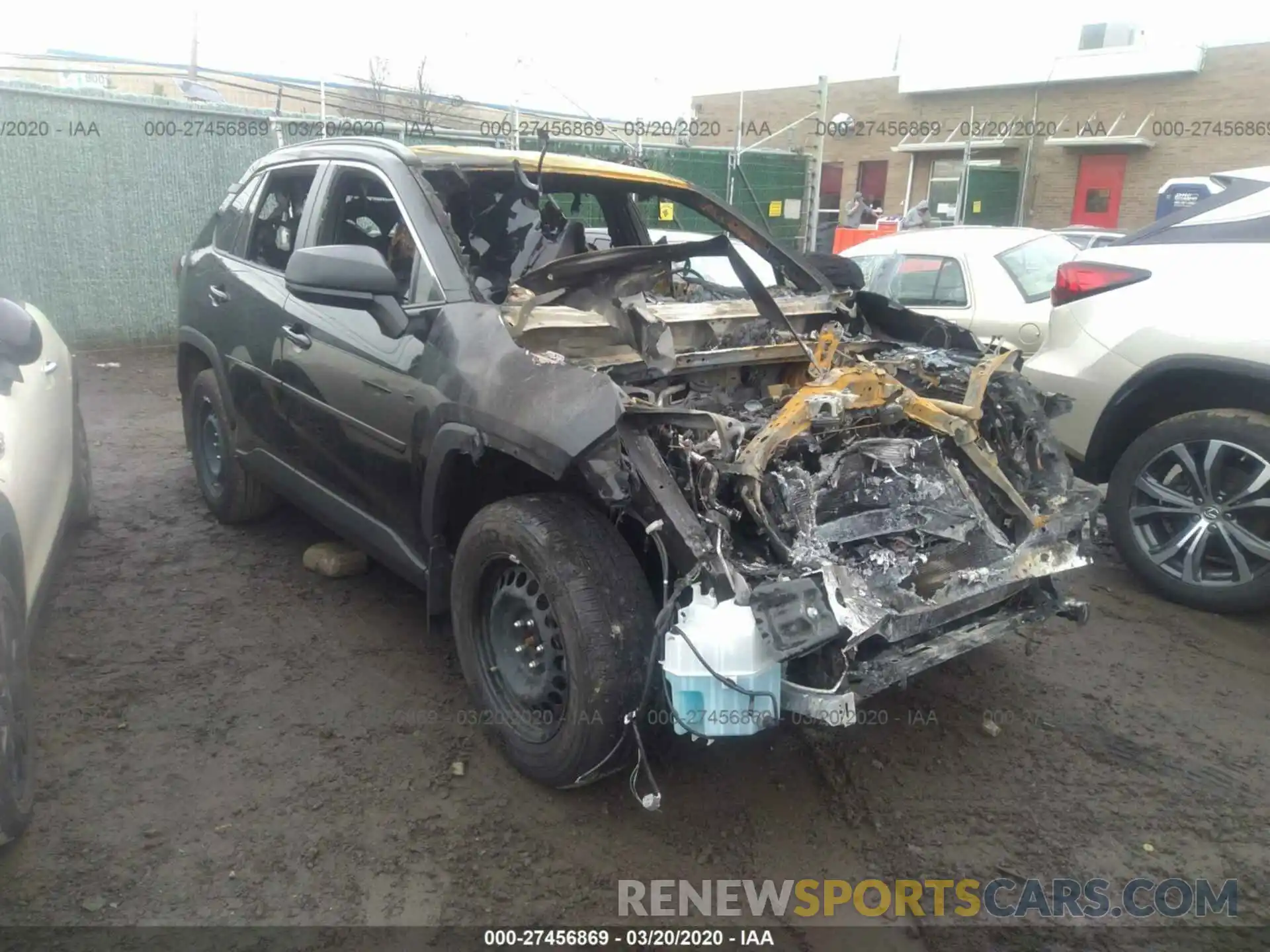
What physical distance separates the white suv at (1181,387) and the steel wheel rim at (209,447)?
168 inches

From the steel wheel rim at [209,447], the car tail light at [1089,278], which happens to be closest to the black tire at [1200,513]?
the car tail light at [1089,278]

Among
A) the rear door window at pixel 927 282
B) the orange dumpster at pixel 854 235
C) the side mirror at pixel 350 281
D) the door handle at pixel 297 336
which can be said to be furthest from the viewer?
the orange dumpster at pixel 854 235

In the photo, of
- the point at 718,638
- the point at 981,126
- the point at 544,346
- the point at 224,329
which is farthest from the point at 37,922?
the point at 981,126

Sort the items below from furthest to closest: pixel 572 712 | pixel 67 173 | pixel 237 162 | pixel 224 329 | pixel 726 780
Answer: pixel 237 162
pixel 67 173
pixel 224 329
pixel 726 780
pixel 572 712

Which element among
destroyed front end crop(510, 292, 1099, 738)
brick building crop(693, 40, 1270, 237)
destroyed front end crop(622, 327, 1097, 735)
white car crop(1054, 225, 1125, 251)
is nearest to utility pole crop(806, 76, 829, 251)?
white car crop(1054, 225, 1125, 251)

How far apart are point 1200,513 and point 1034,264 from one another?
354cm

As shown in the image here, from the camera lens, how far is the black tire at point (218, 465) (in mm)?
4824

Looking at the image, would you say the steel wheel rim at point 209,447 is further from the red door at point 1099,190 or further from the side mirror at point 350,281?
the red door at point 1099,190

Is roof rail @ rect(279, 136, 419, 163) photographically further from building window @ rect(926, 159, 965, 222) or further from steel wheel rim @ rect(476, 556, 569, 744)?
building window @ rect(926, 159, 965, 222)

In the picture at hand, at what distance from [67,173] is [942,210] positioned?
17284 millimetres

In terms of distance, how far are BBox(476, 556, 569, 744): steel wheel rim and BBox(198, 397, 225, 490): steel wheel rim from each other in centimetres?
256

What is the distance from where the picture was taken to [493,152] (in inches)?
156

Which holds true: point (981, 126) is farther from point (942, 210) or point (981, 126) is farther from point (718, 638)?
point (718, 638)

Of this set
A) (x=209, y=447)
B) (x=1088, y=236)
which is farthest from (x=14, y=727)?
(x=1088, y=236)
